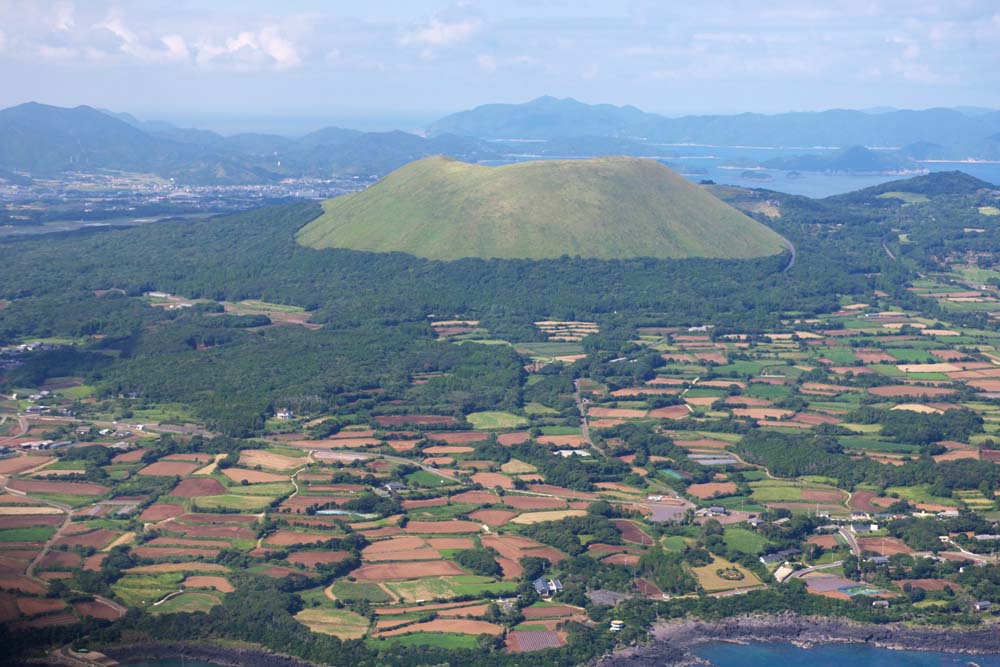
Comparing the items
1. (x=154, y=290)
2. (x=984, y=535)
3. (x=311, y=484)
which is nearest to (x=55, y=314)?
(x=154, y=290)

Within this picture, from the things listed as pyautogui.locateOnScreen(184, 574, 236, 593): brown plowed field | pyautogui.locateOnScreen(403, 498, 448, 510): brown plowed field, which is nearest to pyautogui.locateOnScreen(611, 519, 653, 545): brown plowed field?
pyautogui.locateOnScreen(403, 498, 448, 510): brown plowed field

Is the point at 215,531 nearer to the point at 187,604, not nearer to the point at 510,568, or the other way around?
the point at 187,604

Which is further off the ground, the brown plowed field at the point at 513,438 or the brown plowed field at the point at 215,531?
the brown plowed field at the point at 513,438

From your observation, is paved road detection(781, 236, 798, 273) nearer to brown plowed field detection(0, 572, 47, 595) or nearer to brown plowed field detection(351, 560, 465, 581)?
brown plowed field detection(351, 560, 465, 581)

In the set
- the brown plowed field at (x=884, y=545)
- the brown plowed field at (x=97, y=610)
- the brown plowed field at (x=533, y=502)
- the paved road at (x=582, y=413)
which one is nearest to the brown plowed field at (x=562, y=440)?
the paved road at (x=582, y=413)

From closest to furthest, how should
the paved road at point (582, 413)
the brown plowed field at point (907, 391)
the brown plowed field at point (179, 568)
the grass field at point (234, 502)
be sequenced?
the brown plowed field at point (179, 568) → the grass field at point (234, 502) → the paved road at point (582, 413) → the brown plowed field at point (907, 391)

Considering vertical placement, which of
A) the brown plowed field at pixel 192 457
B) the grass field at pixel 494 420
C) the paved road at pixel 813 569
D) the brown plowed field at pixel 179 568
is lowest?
the paved road at pixel 813 569

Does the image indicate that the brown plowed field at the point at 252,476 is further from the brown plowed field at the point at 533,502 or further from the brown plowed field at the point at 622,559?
the brown plowed field at the point at 622,559

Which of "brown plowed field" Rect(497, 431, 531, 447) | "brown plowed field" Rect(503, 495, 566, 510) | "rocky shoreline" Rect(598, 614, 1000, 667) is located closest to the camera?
"rocky shoreline" Rect(598, 614, 1000, 667)
